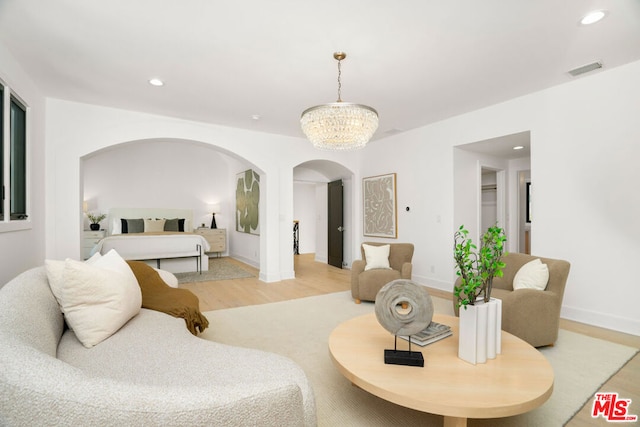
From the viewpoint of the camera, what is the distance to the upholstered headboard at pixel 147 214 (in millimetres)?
A: 7934

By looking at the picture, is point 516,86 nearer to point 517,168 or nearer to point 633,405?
point 517,168

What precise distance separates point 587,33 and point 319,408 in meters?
3.48

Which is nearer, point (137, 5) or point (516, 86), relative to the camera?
point (137, 5)

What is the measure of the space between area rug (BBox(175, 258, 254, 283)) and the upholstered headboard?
2.06 metres

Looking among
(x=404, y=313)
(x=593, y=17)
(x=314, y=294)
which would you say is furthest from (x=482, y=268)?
(x=314, y=294)

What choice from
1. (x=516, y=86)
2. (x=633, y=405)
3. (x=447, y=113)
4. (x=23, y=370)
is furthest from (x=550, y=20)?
(x=23, y=370)

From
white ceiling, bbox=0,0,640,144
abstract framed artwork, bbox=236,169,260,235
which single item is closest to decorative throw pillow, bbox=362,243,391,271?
white ceiling, bbox=0,0,640,144

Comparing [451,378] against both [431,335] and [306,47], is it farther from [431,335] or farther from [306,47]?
[306,47]

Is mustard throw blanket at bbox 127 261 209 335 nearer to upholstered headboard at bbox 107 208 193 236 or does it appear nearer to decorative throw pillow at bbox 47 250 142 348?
decorative throw pillow at bbox 47 250 142 348

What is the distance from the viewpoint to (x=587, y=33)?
253 cm

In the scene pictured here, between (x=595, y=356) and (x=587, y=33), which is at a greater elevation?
(x=587, y=33)

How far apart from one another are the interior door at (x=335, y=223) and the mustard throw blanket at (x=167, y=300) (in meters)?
4.54

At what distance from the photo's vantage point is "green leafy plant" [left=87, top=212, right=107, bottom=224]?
25.5 ft

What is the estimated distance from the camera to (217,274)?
6219 mm
